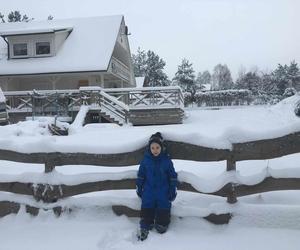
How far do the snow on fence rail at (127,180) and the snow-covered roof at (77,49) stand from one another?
2075cm

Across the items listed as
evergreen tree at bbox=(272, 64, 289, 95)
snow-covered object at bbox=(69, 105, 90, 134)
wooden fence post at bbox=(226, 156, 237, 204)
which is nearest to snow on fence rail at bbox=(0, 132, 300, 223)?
wooden fence post at bbox=(226, 156, 237, 204)

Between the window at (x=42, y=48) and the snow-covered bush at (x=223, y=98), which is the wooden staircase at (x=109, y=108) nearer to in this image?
the window at (x=42, y=48)

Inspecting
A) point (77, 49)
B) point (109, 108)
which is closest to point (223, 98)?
point (77, 49)

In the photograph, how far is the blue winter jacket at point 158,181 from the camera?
15.7ft

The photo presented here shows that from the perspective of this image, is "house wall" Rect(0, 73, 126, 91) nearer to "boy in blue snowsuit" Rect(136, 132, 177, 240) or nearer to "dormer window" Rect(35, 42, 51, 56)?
"dormer window" Rect(35, 42, 51, 56)

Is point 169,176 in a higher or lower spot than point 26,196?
higher

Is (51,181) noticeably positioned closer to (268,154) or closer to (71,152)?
(71,152)

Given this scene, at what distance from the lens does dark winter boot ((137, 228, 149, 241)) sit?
14.9 feet

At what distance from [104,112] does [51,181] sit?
15.9 meters

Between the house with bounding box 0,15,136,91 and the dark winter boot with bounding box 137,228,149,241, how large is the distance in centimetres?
2160

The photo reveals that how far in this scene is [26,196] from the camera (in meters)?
5.38

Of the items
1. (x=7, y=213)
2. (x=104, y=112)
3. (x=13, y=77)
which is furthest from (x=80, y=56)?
(x=7, y=213)

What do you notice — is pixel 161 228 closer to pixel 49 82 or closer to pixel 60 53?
pixel 60 53

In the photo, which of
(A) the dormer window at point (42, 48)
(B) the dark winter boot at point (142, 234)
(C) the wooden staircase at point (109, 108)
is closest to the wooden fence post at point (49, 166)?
(B) the dark winter boot at point (142, 234)
